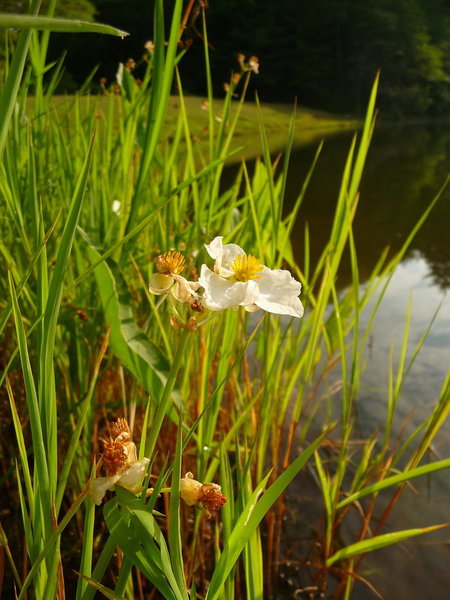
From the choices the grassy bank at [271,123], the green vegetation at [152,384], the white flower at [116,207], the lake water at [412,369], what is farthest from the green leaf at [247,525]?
the grassy bank at [271,123]

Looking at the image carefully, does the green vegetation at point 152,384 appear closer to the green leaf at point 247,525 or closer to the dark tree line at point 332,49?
the green leaf at point 247,525

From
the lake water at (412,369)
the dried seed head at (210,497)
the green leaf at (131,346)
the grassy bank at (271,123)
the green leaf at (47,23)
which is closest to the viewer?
the green leaf at (47,23)

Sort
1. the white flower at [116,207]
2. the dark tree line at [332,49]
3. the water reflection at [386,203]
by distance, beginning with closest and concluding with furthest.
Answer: the white flower at [116,207] → the water reflection at [386,203] → the dark tree line at [332,49]

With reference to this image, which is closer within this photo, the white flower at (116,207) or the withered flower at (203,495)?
the withered flower at (203,495)

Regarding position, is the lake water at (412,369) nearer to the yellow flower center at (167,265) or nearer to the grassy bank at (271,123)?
the yellow flower center at (167,265)

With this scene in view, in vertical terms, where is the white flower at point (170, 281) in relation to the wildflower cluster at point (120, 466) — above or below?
above

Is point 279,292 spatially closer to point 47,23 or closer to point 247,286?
point 247,286

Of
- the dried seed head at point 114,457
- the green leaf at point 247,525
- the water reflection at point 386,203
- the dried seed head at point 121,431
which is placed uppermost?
the dried seed head at point 121,431

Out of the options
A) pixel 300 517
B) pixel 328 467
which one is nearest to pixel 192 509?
pixel 300 517
